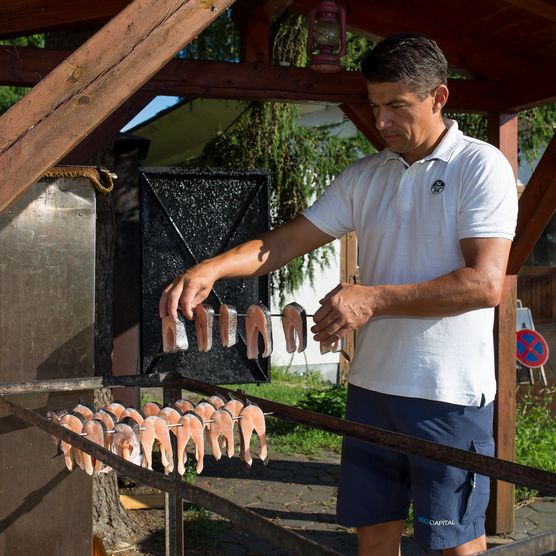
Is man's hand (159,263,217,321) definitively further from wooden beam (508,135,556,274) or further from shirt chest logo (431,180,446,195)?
wooden beam (508,135,556,274)

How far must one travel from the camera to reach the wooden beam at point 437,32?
4707 millimetres

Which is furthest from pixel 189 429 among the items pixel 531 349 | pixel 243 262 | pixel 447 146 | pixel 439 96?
pixel 531 349

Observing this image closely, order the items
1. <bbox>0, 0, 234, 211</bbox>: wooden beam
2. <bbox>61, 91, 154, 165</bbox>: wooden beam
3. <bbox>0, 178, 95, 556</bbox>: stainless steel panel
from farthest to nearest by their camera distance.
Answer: <bbox>61, 91, 154, 165</bbox>: wooden beam < <bbox>0, 178, 95, 556</bbox>: stainless steel panel < <bbox>0, 0, 234, 211</bbox>: wooden beam

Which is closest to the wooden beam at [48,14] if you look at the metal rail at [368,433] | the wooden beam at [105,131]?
the wooden beam at [105,131]

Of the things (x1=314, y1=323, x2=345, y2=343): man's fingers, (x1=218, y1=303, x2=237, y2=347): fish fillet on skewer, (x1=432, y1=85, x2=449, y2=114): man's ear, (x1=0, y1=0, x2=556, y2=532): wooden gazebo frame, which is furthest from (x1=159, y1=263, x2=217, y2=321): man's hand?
(x1=0, y1=0, x2=556, y2=532): wooden gazebo frame

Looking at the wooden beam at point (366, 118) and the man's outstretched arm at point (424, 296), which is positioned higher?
the wooden beam at point (366, 118)

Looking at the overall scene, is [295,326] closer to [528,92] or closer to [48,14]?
[48,14]

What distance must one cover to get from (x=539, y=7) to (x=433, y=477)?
8.25ft

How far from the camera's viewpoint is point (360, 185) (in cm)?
297

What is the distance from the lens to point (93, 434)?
Answer: 109 inches

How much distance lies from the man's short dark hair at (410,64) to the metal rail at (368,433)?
106 centimetres

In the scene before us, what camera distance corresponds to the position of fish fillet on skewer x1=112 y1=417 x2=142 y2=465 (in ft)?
8.93

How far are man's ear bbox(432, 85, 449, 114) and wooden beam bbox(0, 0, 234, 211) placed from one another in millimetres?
856

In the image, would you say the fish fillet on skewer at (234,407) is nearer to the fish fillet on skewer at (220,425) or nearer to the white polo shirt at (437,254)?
the fish fillet on skewer at (220,425)
